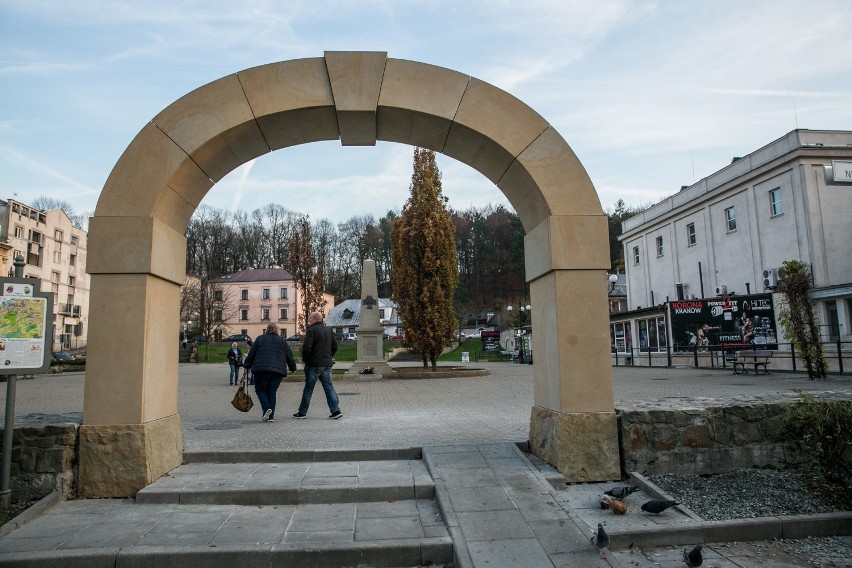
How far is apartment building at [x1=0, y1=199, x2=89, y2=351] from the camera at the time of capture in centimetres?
5250

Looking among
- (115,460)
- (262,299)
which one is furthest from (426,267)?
(262,299)

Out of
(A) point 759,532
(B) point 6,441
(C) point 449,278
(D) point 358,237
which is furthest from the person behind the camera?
(D) point 358,237

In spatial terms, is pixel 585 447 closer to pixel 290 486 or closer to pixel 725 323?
pixel 290 486

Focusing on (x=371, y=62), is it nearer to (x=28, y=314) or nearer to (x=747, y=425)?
(x=28, y=314)

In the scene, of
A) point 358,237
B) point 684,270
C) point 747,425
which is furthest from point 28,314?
point 358,237

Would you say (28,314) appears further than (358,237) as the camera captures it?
No

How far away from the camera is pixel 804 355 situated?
16.4 meters

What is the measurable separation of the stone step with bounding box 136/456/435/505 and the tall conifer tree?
20.1 metres

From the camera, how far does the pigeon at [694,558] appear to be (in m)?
3.73

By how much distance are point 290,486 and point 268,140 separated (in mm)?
3870

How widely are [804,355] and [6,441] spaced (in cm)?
1888

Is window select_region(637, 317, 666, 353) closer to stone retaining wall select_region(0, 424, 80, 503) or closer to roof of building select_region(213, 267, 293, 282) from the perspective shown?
stone retaining wall select_region(0, 424, 80, 503)

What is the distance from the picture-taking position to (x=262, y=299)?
74.2 m

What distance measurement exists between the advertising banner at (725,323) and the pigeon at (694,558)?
69.6 ft
